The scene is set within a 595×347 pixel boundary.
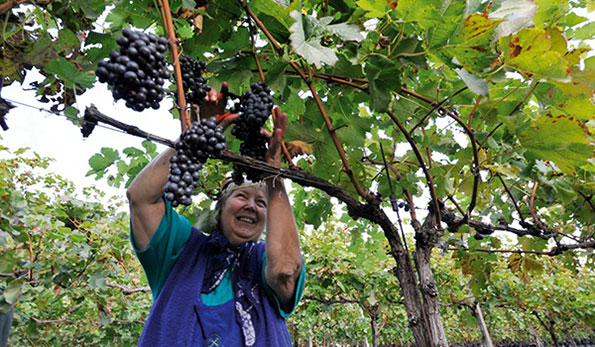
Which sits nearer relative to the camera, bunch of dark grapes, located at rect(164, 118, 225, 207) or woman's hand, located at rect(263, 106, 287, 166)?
bunch of dark grapes, located at rect(164, 118, 225, 207)

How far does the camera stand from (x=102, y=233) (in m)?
3.88

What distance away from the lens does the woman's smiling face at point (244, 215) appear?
6.27 ft

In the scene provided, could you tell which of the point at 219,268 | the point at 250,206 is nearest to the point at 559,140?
the point at 250,206

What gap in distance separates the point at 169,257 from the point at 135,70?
1137mm

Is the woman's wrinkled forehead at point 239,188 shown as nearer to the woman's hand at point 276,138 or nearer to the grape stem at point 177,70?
the woman's hand at point 276,138

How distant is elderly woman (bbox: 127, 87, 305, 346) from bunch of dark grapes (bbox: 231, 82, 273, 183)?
76 millimetres

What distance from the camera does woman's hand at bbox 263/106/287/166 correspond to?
1.32 m

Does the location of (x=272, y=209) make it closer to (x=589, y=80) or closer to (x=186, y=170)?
(x=186, y=170)

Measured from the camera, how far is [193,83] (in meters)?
1.11

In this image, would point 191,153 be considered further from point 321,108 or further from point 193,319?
point 193,319

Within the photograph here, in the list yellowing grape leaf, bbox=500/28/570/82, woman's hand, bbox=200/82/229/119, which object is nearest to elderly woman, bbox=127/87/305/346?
woman's hand, bbox=200/82/229/119

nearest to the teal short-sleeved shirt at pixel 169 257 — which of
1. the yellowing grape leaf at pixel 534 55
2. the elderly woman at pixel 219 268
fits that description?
the elderly woman at pixel 219 268

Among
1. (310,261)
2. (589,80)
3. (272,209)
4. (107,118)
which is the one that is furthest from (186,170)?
(310,261)

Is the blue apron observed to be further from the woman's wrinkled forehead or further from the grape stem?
the grape stem
